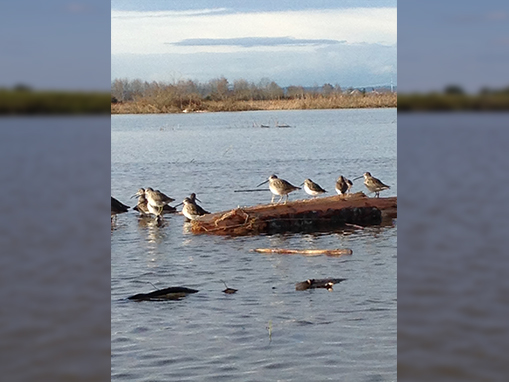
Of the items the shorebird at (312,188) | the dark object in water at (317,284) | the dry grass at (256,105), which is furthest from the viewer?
the shorebird at (312,188)

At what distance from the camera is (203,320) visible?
234 inches

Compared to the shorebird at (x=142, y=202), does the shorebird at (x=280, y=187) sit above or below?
above

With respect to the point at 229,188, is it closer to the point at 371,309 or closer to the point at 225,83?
the point at 225,83

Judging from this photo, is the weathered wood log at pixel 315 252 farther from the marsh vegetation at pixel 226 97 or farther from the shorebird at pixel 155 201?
the shorebird at pixel 155 201

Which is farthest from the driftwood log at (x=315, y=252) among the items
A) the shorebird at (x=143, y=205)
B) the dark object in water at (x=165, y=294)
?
the shorebird at (x=143, y=205)

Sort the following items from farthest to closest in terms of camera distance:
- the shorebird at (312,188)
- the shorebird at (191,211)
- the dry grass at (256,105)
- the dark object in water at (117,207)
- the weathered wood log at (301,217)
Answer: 1. the dark object in water at (117,207)
2. the shorebird at (312,188)
3. the shorebird at (191,211)
4. the weathered wood log at (301,217)
5. the dry grass at (256,105)

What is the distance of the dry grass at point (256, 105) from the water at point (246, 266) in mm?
223
